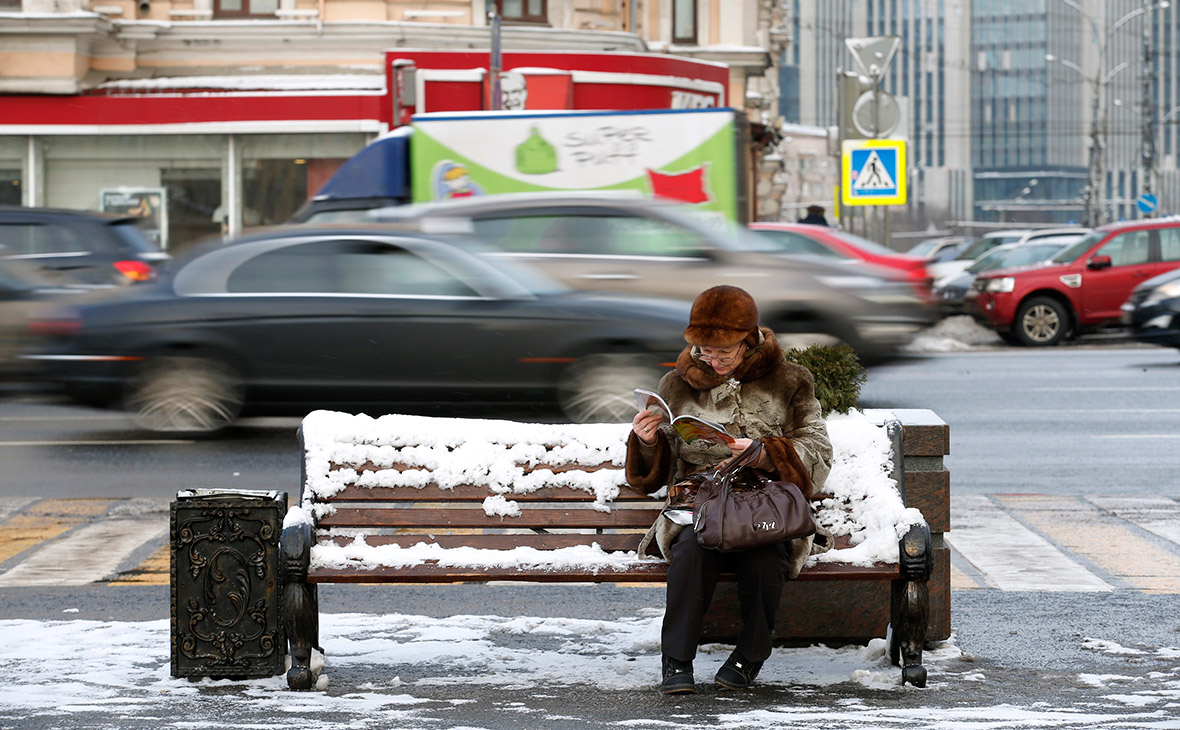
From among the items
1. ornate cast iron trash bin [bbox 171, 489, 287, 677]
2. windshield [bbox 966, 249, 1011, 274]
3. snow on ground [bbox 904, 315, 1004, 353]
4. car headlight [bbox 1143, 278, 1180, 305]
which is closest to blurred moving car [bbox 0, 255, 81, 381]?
ornate cast iron trash bin [bbox 171, 489, 287, 677]

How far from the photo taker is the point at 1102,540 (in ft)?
25.5

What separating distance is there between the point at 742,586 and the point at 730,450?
419mm

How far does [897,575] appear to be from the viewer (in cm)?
500

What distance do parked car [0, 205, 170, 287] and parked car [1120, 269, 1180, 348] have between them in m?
10.8

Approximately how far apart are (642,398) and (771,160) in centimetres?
4170

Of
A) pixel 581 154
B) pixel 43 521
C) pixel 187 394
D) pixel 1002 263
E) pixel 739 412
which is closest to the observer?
pixel 739 412

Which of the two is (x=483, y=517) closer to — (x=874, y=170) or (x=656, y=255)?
(x=656, y=255)

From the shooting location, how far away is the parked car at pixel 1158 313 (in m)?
18.3

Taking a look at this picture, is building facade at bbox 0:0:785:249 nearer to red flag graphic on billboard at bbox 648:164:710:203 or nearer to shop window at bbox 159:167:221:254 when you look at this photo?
shop window at bbox 159:167:221:254

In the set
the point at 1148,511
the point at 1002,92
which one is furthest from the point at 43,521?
A: the point at 1002,92

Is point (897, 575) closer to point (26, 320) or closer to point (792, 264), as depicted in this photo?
point (792, 264)

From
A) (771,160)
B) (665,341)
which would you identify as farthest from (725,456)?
(771,160)

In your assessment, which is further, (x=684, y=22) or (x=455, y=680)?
(x=684, y=22)

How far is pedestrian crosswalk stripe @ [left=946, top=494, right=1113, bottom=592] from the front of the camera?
6.71m
